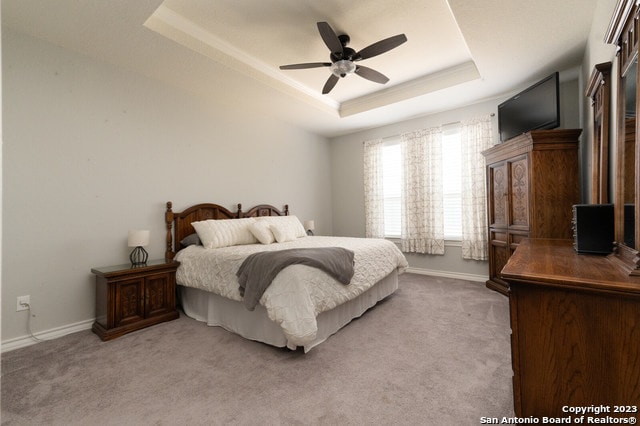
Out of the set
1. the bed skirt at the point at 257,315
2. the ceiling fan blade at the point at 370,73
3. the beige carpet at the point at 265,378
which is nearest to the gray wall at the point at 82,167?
the beige carpet at the point at 265,378

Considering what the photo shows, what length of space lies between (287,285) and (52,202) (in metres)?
2.35

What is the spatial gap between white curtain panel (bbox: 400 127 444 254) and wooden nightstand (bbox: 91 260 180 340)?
3576 millimetres

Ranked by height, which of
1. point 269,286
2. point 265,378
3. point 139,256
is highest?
point 139,256

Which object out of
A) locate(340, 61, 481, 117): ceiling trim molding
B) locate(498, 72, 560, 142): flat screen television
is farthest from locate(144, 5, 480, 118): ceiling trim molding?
locate(498, 72, 560, 142): flat screen television

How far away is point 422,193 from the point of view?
4.85 metres

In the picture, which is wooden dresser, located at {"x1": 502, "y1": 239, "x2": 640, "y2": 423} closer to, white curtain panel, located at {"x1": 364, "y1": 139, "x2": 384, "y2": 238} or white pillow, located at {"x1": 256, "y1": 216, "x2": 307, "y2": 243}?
white pillow, located at {"x1": 256, "y1": 216, "x2": 307, "y2": 243}

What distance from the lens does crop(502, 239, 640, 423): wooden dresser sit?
1129 millimetres

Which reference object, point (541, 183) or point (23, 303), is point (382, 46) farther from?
point (23, 303)

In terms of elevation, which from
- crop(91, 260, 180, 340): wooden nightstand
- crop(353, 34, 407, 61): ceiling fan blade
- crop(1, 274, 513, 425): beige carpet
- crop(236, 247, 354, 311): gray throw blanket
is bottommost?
crop(1, 274, 513, 425): beige carpet

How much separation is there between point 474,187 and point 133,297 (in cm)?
443

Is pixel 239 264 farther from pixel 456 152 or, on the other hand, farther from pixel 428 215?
pixel 456 152

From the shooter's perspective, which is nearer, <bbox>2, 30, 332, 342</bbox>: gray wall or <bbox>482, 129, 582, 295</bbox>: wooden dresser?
<bbox>2, 30, 332, 342</bbox>: gray wall

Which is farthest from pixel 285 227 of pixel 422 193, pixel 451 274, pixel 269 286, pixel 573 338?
pixel 573 338

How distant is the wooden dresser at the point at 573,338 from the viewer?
1129 millimetres
